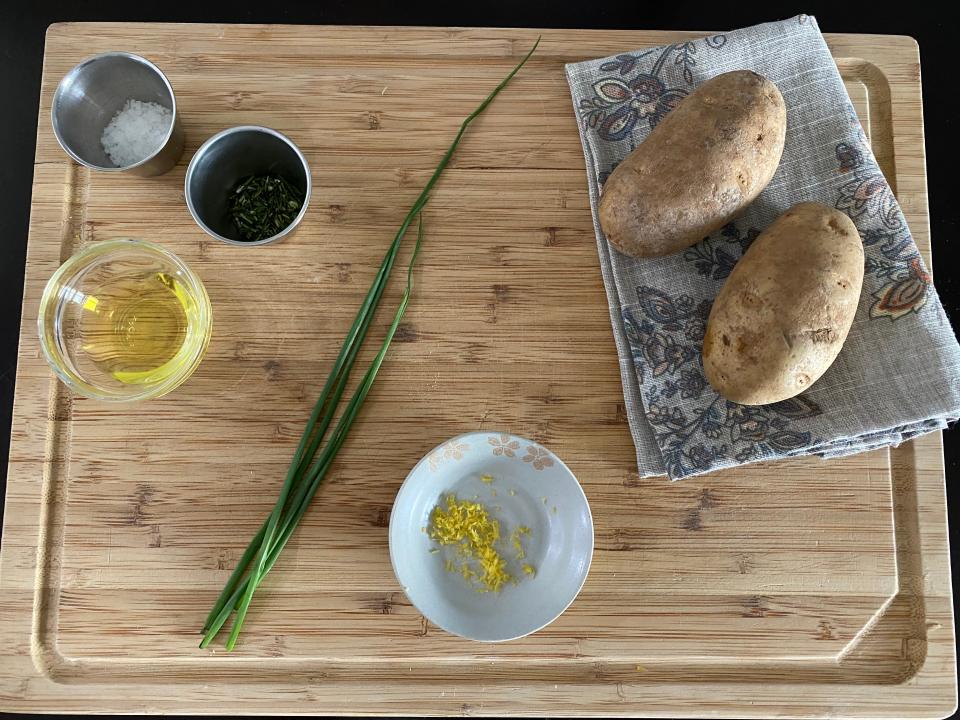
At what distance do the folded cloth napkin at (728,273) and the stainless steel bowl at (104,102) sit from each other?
0.63 meters

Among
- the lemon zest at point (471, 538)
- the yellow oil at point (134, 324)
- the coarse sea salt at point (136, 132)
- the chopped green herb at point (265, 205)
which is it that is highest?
the coarse sea salt at point (136, 132)

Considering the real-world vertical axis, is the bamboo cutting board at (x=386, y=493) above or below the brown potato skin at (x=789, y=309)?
below

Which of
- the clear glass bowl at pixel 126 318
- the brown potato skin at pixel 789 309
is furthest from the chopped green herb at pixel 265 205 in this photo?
the brown potato skin at pixel 789 309

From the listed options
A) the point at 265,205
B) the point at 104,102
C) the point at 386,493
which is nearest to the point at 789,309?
the point at 386,493

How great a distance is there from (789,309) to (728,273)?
0.17 m

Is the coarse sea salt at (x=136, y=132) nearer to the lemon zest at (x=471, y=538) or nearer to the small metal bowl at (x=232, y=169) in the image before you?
the small metal bowl at (x=232, y=169)

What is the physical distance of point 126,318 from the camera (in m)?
1.14

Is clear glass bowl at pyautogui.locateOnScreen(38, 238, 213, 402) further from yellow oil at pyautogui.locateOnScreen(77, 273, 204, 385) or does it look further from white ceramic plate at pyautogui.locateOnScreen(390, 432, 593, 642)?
white ceramic plate at pyautogui.locateOnScreen(390, 432, 593, 642)

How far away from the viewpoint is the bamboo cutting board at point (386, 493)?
43.7 inches

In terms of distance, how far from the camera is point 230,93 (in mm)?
1191

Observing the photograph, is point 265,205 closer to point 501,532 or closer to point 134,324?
point 134,324

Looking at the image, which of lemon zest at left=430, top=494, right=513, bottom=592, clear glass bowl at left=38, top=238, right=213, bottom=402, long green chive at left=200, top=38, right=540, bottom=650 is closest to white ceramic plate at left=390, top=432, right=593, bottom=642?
lemon zest at left=430, top=494, right=513, bottom=592

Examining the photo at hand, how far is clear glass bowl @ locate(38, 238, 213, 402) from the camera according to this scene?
108 centimetres

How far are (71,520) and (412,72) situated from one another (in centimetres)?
87
